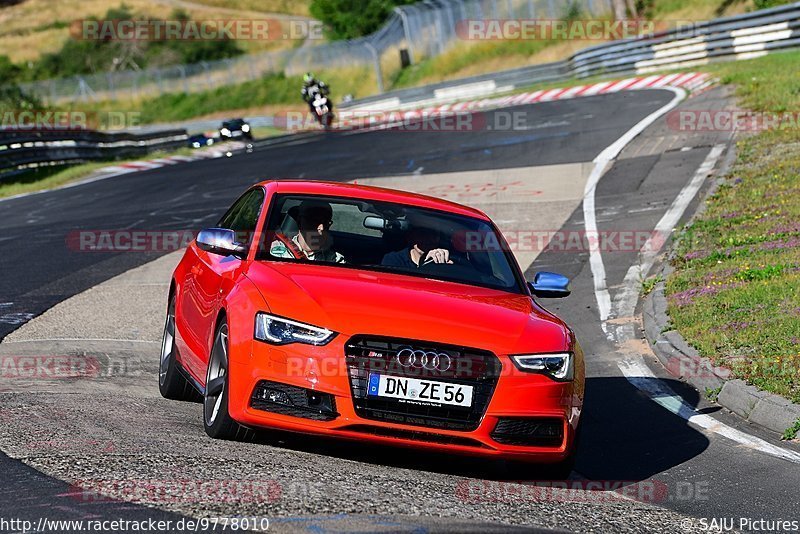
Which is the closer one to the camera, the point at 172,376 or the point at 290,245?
the point at 290,245

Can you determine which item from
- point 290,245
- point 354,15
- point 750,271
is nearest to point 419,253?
point 290,245

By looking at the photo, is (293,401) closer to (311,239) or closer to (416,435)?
(416,435)

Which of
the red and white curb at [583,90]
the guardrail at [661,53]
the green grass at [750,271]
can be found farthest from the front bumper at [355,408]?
the guardrail at [661,53]

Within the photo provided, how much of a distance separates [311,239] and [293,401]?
62.9 inches

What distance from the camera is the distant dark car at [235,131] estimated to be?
133ft

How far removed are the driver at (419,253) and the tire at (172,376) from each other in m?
1.70

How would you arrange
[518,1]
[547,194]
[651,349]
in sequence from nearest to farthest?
[651,349]
[547,194]
[518,1]

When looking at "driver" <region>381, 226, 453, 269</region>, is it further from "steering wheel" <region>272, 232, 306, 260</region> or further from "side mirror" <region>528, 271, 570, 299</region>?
"side mirror" <region>528, 271, 570, 299</region>

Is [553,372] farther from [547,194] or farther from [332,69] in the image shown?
[332,69]

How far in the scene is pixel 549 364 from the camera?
6.60 metres

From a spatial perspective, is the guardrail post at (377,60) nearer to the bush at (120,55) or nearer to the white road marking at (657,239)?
the bush at (120,55)

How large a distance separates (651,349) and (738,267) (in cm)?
216

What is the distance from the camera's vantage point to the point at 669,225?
16.3 metres

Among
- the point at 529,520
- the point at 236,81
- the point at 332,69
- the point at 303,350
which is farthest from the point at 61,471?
the point at 236,81
